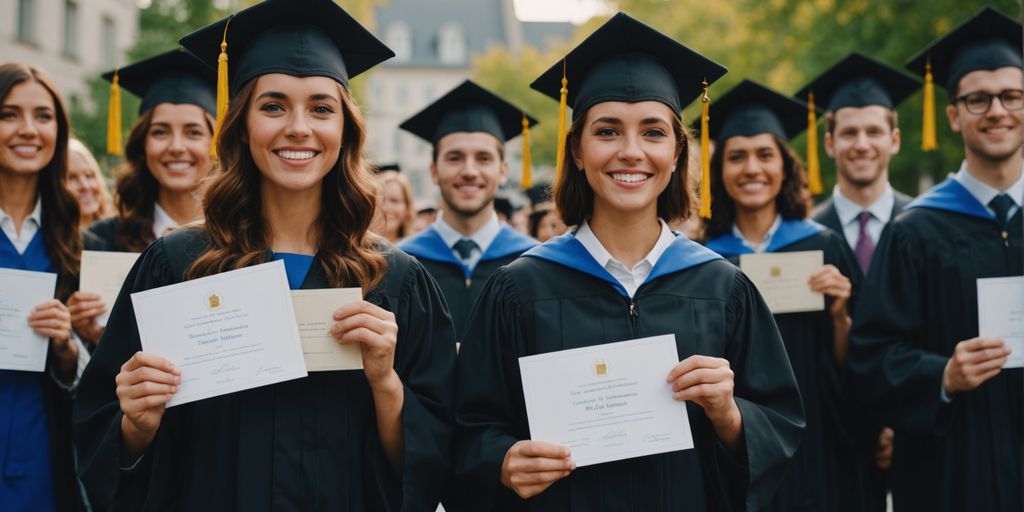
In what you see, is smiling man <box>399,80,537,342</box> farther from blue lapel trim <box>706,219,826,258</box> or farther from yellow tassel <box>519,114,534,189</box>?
blue lapel trim <box>706,219,826,258</box>

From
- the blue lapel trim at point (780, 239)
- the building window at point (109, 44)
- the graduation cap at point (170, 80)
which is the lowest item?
the blue lapel trim at point (780, 239)

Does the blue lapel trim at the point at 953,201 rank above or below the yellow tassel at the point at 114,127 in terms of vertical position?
below

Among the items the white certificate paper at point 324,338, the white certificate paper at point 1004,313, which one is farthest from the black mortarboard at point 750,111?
the white certificate paper at point 324,338

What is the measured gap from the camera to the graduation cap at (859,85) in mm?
5846

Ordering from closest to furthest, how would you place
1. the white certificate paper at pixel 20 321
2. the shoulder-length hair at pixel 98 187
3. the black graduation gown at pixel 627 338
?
the black graduation gown at pixel 627 338
the white certificate paper at pixel 20 321
the shoulder-length hair at pixel 98 187

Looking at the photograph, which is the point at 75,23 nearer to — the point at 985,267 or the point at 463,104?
the point at 463,104

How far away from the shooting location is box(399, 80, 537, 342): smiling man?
18.7 feet

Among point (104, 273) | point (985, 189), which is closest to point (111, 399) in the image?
point (104, 273)

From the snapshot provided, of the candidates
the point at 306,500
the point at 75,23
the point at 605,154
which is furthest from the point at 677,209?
the point at 75,23

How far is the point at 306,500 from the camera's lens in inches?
112

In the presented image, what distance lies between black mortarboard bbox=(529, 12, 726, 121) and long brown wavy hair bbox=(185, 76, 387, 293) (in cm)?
79

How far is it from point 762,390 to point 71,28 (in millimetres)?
24182

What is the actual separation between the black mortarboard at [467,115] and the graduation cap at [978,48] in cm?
253

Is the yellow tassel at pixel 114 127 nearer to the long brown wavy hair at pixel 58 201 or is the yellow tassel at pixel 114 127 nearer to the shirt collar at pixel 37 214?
the long brown wavy hair at pixel 58 201
